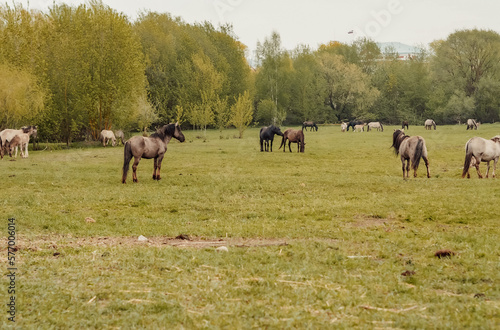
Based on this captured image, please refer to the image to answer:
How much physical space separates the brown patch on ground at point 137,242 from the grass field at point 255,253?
0.04m

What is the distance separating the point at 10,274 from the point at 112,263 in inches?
54.8

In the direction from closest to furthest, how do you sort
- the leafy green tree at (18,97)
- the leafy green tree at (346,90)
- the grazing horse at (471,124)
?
the leafy green tree at (18,97)
the grazing horse at (471,124)
the leafy green tree at (346,90)

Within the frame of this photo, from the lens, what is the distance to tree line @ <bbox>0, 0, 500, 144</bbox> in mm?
40500

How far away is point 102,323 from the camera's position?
189 inches

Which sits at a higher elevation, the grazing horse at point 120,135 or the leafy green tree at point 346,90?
the leafy green tree at point 346,90

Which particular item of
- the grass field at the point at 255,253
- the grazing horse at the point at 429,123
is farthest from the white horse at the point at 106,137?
the grazing horse at the point at 429,123

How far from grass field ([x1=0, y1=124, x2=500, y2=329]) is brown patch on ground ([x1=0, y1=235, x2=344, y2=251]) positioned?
0.13 feet

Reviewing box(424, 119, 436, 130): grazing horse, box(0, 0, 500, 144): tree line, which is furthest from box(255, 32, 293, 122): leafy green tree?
box(424, 119, 436, 130): grazing horse

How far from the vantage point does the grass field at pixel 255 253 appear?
5074 millimetres

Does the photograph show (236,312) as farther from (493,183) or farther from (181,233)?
(493,183)

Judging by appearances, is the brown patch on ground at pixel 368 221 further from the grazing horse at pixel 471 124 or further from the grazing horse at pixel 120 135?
the grazing horse at pixel 471 124

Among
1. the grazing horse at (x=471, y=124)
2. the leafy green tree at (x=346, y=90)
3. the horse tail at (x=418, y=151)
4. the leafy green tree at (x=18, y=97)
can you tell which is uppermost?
the leafy green tree at (x=346, y=90)

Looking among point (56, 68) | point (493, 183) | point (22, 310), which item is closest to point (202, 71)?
point (56, 68)

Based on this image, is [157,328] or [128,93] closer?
[157,328]
